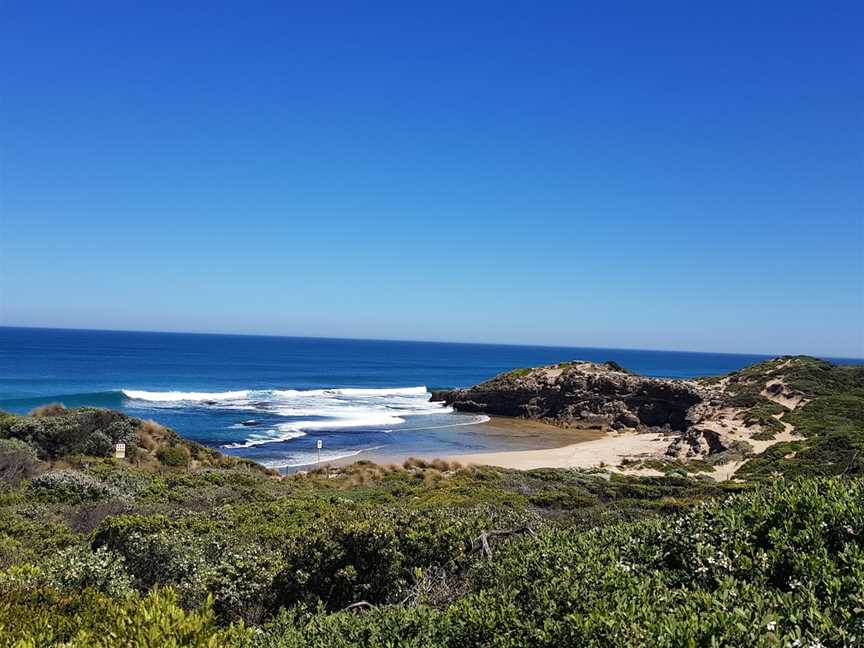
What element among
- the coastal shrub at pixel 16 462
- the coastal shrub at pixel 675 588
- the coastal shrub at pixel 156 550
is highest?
the coastal shrub at pixel 675 588

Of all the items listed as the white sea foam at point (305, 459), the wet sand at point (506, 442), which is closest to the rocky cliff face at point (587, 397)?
the wet sand at point (506, 442)

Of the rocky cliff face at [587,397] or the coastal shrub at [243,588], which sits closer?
the coastal shrub at [243,588]

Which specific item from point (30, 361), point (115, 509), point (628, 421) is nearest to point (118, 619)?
point (115, 509)

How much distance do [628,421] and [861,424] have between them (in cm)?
1873

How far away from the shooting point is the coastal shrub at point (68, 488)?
14109 millimetres

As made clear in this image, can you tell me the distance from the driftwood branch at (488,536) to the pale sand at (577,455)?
24.5 metres

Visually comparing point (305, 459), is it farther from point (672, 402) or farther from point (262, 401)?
point (672, 402)

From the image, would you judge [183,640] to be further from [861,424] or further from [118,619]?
[861,424]

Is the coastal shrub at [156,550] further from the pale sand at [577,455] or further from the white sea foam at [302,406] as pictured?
the white sea foam at [302,406]

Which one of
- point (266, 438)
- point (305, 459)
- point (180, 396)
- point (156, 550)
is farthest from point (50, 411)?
point (180, 396)

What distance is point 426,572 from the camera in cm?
638

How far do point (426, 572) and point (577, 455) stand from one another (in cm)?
3120

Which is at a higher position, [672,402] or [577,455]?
[672,402]

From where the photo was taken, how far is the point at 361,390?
73.2 m
